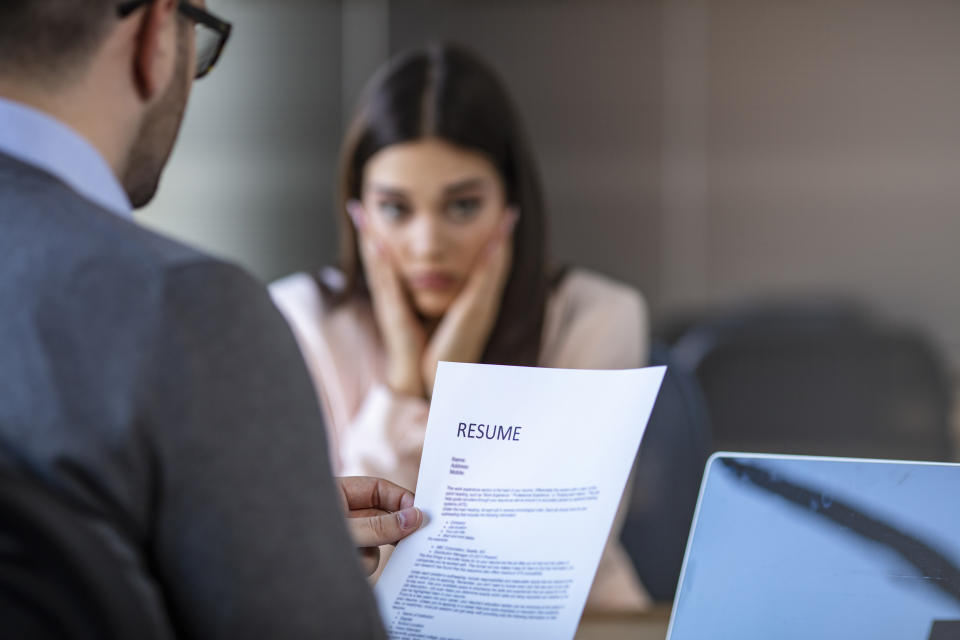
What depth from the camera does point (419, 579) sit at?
749mm

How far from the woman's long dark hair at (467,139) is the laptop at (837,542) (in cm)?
100

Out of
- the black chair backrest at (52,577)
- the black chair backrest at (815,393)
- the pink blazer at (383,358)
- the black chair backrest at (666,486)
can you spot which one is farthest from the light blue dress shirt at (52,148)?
the black chair backrest at (815,393)

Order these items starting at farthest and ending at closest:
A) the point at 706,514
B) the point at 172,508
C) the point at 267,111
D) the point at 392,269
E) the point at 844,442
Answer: the point at 267,111, the point at 844,442, the point at 392,269, the point at 706,514, the point at 172,508

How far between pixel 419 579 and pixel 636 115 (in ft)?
10.1

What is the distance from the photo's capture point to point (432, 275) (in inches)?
70.9

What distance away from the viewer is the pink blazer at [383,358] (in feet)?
5.39

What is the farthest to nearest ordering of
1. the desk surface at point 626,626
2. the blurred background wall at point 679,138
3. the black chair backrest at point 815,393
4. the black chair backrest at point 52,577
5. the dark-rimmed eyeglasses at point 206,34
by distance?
1. the blurred background wall at point 679,138
2. the black chair backrest at point 815,393
3. the desk surface at point 626,626
4. the dark-rimmed eyeglasses at point 206,34
5. the black chair backrest at point 52,577

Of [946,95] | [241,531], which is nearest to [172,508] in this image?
[241,531]

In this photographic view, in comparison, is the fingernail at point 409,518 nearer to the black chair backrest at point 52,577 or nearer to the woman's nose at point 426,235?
the black chair backrest at point 52,577

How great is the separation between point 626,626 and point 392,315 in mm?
778

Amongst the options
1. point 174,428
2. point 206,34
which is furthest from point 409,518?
point 206,34

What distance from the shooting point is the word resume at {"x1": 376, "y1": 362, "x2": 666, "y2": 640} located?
71cm

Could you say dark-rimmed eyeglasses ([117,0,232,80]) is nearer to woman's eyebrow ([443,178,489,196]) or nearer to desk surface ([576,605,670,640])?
desk surface ([576,605,670,640])

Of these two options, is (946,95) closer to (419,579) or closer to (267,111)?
(267,111)
